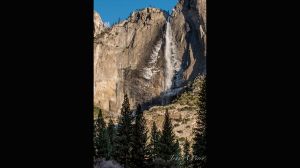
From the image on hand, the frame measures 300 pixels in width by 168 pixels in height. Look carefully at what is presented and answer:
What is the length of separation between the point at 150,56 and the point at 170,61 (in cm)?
744

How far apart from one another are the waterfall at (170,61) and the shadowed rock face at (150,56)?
36 centimetres

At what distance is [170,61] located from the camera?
17750cm

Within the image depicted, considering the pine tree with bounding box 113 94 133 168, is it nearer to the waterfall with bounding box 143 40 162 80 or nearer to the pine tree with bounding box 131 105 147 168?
the pine tree with bounding box 131 105 147 168

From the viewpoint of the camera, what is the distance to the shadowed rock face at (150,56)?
552ft

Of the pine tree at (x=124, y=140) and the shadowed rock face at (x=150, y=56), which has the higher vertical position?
the shadowed rock face at (x=150, y=56)

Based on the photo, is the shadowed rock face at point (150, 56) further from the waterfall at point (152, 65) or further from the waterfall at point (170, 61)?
the waterfall at point (170, 61)

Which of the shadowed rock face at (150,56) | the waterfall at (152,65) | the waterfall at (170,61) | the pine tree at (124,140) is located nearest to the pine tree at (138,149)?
the pine tree at (124,140)

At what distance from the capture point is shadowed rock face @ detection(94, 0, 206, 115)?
552 feet
